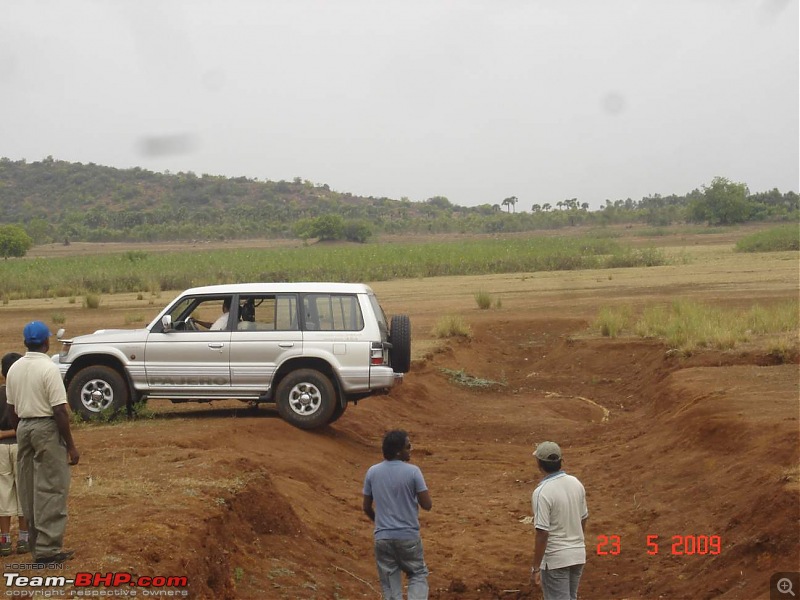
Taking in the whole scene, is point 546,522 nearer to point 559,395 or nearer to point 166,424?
point 166,424

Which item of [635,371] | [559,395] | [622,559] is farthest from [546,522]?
[635,371]

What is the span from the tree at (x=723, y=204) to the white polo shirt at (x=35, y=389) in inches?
3780

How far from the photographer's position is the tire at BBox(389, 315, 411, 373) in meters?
14.0

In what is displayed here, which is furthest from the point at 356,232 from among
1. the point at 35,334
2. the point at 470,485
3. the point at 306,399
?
the point at 35,334

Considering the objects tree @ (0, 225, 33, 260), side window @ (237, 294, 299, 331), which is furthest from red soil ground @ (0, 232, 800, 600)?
tree @ (0, 225, 33, 260)

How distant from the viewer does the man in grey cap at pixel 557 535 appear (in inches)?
271

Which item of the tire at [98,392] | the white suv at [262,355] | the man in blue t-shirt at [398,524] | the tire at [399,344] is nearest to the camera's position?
the man in blue t-shirt at [398,524]

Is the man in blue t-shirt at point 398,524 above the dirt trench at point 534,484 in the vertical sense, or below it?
above

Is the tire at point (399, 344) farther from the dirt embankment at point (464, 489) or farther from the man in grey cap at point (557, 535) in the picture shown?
the man in grey cap at point (557, 535)

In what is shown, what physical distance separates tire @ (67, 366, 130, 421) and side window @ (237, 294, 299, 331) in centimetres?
184

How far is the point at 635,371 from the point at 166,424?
1118 centimetres

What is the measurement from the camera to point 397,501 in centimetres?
721

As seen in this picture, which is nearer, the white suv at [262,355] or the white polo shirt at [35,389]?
the white polo shirt at [35,389]

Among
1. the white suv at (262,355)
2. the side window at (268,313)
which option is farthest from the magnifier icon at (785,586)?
the side window at (268,313)
